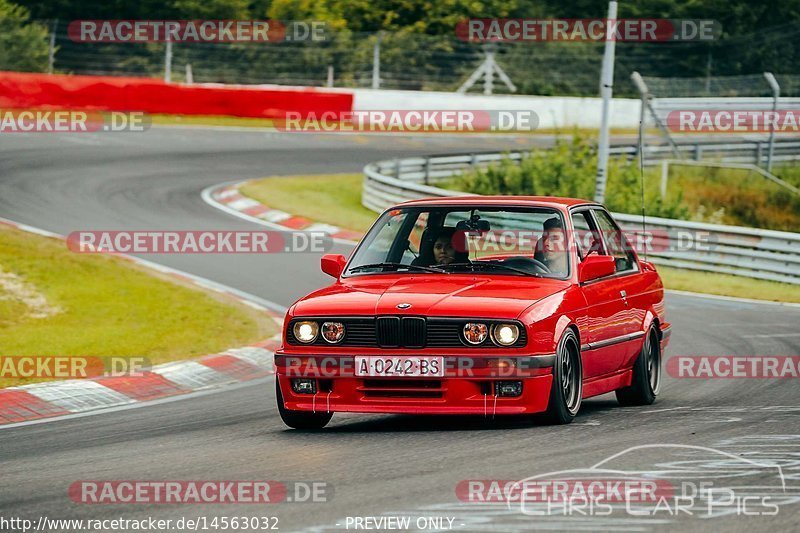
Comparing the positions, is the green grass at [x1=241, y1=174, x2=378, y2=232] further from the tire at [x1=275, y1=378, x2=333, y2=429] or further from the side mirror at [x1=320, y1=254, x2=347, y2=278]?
the tire at [x1=275, y1=378, x2=333, y2=429]

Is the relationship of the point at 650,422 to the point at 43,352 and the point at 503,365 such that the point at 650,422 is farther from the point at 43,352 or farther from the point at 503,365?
the point at 43,352

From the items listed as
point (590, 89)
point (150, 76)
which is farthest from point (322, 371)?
point (590, 89)

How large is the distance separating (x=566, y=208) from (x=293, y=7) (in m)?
49.3

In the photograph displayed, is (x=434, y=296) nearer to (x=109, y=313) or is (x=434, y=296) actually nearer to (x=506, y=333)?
(x=506, y=333)

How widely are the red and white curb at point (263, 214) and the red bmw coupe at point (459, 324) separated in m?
12.9

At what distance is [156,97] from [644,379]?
28443 millimetres

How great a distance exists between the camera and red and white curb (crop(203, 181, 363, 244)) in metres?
23.5

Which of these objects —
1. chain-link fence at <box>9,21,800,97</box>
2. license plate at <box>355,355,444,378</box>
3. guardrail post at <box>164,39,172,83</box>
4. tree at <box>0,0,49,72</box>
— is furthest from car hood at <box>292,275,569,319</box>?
guardrail post at <box>164,39,172,83</box>

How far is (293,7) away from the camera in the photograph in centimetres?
5762

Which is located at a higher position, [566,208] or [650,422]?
[566,208]

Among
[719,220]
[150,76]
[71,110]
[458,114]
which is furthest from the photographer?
[458,114]

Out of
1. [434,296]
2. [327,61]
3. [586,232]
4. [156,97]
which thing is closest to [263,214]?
[156,97]

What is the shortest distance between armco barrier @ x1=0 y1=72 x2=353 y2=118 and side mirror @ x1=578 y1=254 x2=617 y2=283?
2671cm

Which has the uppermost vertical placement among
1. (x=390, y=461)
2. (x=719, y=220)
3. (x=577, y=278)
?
(x=577, y=278)
